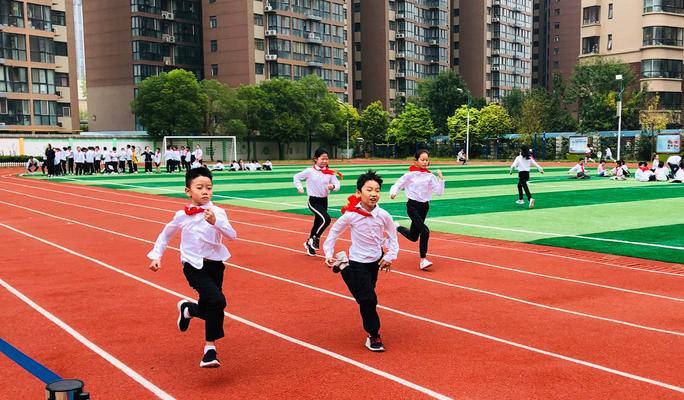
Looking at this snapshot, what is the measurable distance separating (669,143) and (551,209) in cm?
3284

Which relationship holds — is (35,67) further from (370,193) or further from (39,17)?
(370,193)

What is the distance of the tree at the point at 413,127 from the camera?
242ft

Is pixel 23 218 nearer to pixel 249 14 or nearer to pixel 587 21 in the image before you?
pixel 249 14

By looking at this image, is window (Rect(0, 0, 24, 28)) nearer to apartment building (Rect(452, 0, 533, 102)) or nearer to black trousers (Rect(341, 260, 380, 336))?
black trousers (Rect(341, 260, 380, 336))

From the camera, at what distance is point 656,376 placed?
556 centimetres

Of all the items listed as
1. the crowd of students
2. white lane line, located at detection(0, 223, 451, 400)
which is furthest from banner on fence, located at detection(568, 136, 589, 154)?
white lane line, located at detection(0, 223, 451, 400)

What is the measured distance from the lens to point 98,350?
6.35 metres

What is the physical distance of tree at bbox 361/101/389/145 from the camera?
79000mm

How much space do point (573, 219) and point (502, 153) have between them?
5160cm

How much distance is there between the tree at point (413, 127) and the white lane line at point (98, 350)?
66690 mm

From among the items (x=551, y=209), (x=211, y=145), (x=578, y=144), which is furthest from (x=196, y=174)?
(x=578, y=144)

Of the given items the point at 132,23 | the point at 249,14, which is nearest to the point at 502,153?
the point at 249,14

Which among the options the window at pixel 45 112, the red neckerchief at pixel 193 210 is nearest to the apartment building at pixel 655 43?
the window at pixel 45 112

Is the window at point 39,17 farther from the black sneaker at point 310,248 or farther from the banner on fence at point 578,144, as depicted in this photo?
the black sneaker at point 310,248
